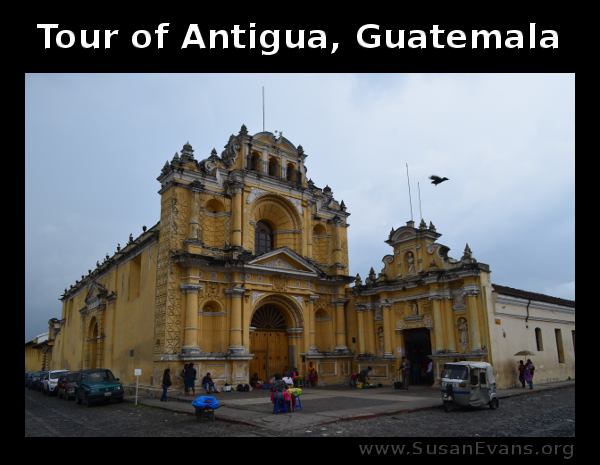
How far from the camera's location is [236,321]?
919 inches

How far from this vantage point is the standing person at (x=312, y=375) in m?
25.3

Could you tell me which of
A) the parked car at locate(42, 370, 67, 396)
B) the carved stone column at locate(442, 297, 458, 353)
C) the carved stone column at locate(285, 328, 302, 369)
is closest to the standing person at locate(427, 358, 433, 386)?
the carved stone column at locate(442, 297, 458, 353)

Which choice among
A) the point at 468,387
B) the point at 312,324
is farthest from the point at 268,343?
the point at 468,387

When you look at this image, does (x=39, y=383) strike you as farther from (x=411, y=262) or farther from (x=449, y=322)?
(x=449, y=322)

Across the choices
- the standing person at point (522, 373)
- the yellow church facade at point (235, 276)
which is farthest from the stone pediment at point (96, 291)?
the standing person at point (522, 373)

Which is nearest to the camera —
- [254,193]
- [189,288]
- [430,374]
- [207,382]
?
[207,382]

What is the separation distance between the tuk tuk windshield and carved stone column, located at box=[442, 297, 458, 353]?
7678 millimetres

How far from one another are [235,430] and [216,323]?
11992mm

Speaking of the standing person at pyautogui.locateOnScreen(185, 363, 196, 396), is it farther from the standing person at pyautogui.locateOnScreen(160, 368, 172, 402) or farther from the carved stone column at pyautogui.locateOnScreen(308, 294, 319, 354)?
the carved stone column at pyautogui.locateOnScreen(308, 294, 319, 354)

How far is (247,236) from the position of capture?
25188 millimetres

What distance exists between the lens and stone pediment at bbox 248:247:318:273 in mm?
24703

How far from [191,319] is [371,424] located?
39.4ft
